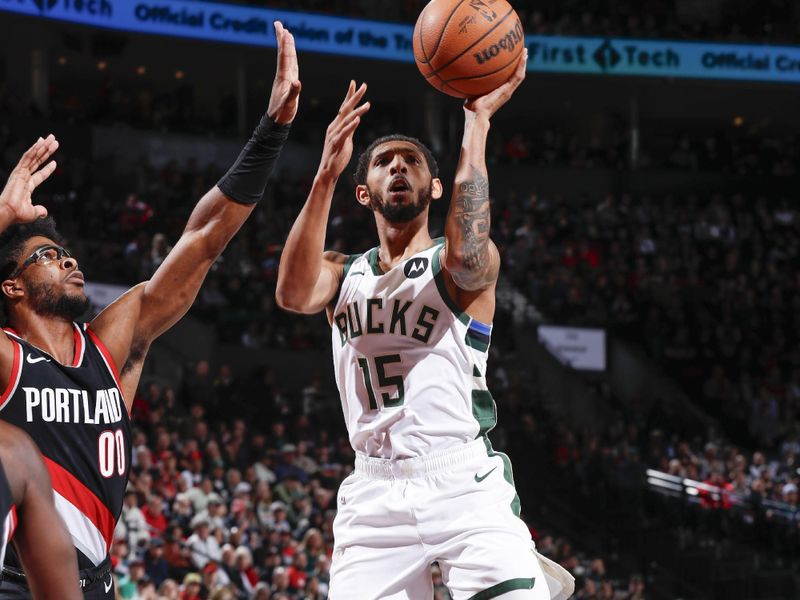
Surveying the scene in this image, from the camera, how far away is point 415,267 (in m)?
4.81

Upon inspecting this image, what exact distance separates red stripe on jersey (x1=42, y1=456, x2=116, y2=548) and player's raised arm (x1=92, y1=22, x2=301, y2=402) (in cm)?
53

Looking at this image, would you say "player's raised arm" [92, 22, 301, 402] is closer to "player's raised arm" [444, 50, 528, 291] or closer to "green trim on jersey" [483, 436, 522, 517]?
"player's raised arm" [444, 50, 528, 291]

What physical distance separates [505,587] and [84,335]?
1834 millimetres

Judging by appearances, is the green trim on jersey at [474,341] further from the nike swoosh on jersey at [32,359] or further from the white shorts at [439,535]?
the nike swoosh on jersey at [32,359]

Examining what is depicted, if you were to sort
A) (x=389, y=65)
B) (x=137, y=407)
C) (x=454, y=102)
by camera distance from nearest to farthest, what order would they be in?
(x=137, y=407) < (x=389, y=65) < (x=454, y=102)

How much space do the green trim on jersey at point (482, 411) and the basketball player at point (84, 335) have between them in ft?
3.94

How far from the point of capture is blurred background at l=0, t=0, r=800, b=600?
46.1ft

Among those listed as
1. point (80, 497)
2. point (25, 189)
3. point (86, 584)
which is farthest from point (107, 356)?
point (86, 584)

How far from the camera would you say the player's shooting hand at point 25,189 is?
414 centimetres

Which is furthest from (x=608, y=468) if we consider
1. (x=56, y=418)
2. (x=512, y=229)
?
(x=56, y=418)

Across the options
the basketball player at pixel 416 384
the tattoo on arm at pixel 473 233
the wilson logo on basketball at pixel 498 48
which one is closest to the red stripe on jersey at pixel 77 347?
the basketball player at pixel 416 384

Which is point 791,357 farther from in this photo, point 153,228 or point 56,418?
point 56,418

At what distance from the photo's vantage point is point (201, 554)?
11195mm

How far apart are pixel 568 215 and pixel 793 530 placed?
398 inches
